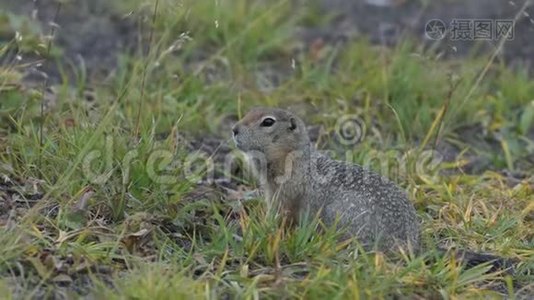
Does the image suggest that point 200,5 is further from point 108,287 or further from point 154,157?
point 108,287

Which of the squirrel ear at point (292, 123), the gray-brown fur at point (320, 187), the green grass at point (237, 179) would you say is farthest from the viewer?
the squirrel ear at point (292, 123)

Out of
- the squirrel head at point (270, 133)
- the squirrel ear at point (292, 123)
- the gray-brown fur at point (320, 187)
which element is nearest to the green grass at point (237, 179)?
the gray-brown fur at point (320, 187)

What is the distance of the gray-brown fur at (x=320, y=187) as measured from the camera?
5.31 metres

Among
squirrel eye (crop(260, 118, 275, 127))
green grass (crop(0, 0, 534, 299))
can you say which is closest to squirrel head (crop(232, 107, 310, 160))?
squirrel eye (crop(260, 118, 275, 127))

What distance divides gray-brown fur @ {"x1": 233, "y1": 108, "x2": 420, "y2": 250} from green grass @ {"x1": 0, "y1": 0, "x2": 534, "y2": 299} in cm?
13

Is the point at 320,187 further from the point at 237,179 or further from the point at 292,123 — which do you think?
the point at 237,179

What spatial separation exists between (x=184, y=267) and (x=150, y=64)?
1.78m

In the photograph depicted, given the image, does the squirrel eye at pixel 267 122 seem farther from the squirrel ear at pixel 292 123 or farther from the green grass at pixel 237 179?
the green grass at pixel 237 179

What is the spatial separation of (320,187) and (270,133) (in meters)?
0.38

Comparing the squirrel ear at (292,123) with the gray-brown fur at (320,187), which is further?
the squirrel ear at (292,123)

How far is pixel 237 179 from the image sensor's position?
6.46 m

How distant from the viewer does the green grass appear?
4793 mm

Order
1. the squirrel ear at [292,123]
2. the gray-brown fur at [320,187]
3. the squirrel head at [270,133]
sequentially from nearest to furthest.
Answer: the gray-brown fur at [320,187]
the squirrel head at [270,133]
the squirrel ear at [292,123]

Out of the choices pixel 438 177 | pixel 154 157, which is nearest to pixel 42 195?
pixel 154 157
